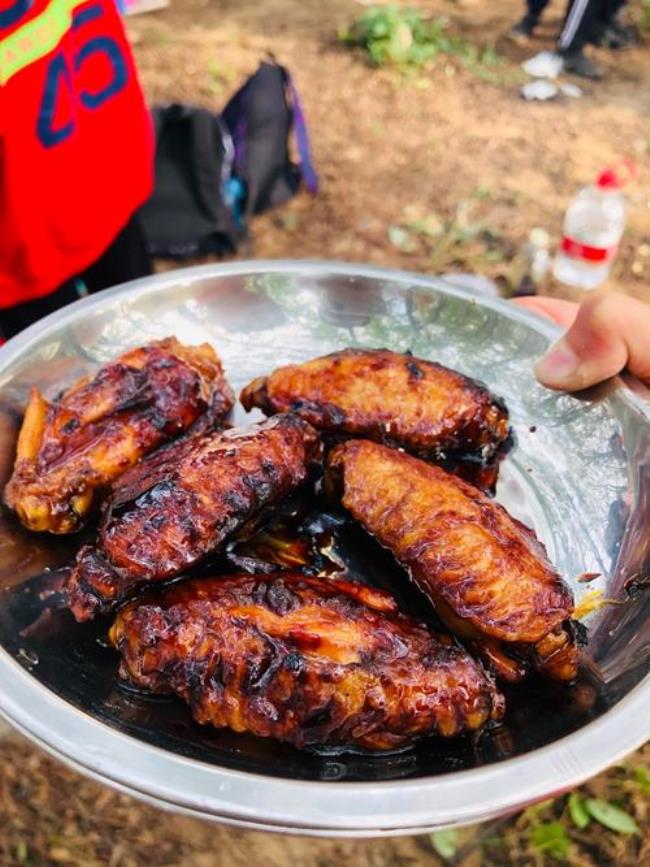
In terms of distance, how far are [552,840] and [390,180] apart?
246 inches

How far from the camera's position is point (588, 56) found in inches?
398

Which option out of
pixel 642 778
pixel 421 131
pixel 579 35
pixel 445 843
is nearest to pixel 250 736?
pixel 445 843

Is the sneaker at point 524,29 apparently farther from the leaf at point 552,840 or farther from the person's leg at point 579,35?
the leaf at point 552,840

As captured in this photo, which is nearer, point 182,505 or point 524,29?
point 182,505

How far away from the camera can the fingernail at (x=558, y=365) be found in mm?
2414

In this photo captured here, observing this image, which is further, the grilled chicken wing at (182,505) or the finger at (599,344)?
the finger at (599,344)

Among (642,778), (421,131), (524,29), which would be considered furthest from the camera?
(524,29)

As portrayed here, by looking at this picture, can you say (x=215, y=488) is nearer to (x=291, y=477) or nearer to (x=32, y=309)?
(x=291, y=477)

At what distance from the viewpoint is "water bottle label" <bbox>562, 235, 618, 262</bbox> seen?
6.31 meters

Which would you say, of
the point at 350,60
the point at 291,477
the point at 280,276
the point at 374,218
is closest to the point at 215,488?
the point at 291,477

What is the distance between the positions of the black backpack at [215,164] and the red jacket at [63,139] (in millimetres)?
2520

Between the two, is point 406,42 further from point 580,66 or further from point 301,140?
point 301,140

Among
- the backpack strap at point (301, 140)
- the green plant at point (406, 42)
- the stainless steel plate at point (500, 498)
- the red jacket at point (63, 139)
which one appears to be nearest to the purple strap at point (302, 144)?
the backpack strap at point (301, 140)

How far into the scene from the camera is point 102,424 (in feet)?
7.38
